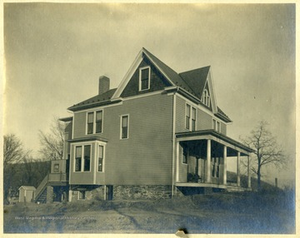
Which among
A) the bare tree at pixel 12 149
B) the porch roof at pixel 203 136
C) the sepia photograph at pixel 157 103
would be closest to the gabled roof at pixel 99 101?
the sepia photograph at pixel 157 103

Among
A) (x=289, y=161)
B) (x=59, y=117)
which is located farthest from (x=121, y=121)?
(x=289, y=161)

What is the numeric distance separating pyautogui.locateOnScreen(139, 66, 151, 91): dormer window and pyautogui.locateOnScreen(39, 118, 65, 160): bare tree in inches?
146

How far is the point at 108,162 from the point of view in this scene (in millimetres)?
16359

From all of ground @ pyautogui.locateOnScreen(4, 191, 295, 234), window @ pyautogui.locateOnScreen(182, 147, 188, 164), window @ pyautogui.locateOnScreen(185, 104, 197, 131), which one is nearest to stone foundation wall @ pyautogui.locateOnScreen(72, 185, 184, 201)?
ground @ pyautogui.locateOnScreen(4, 191, 295, 234)

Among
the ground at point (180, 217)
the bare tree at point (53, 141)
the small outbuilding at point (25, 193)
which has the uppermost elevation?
the bare tree at point (53, 141)

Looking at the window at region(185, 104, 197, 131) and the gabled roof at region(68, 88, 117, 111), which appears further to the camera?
the gabled roof at region(68, 88, 117, 111)

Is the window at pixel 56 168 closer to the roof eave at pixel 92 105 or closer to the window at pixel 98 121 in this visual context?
the window at pixel 98 121

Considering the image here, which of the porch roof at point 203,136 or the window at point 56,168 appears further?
the window at point 56,168

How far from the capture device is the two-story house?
14.6 meters

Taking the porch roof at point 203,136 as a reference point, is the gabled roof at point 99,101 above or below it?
above

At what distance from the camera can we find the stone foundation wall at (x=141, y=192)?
14.2 meters

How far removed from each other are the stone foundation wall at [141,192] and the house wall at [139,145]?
0.53ft

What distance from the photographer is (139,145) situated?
15.4m

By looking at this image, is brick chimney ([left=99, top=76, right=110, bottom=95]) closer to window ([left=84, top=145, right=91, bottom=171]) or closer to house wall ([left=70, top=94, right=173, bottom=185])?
house wall ([left=70, top=94, right=173, bottom=185])
